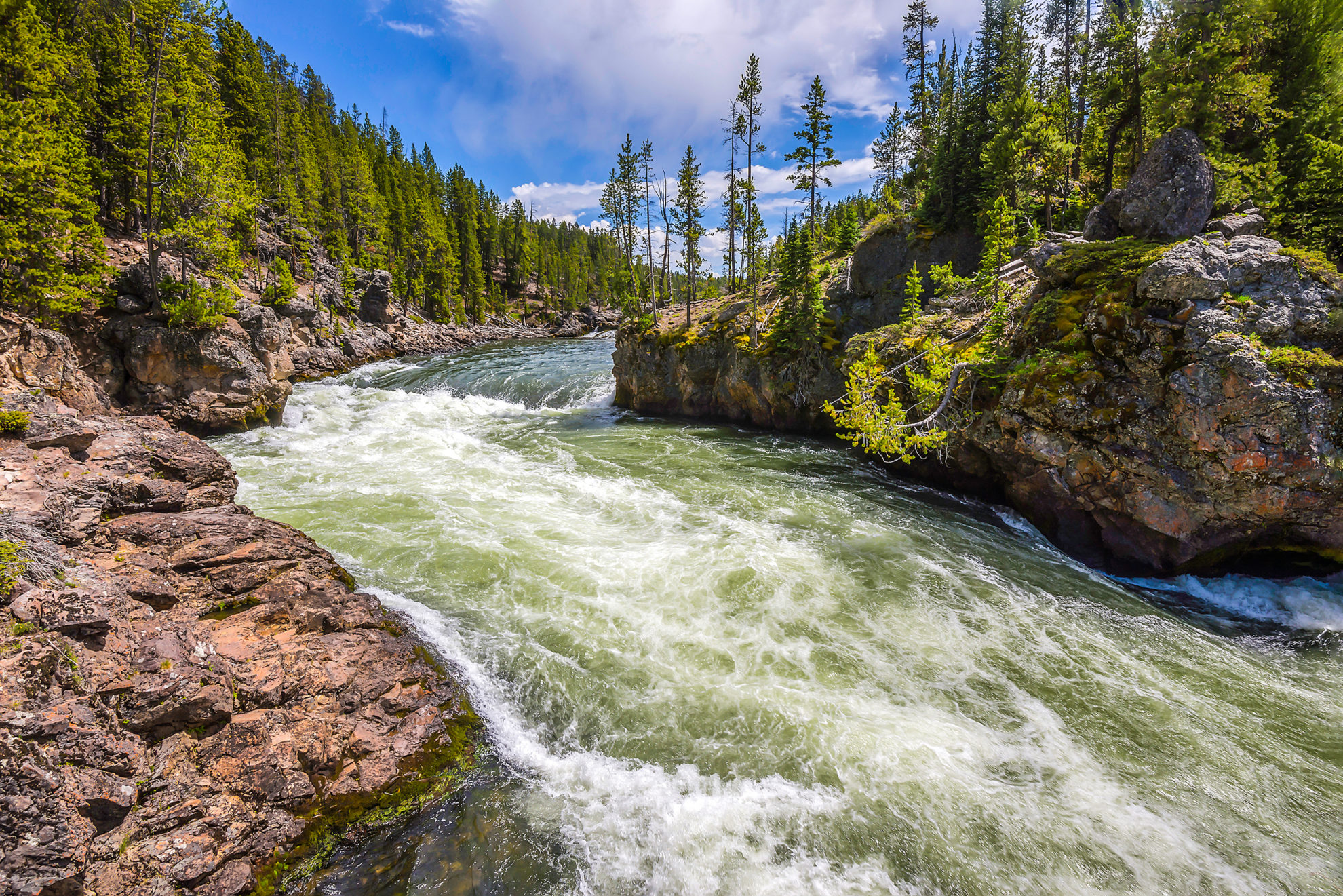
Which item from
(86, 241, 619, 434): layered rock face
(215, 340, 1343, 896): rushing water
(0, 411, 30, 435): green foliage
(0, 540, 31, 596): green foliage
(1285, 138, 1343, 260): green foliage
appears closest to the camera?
(0, 540, 31, 596): green foliage

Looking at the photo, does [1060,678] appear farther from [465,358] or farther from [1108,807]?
[465,358]

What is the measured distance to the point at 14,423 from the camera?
769 centimetres

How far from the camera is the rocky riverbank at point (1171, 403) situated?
8422 millimetres

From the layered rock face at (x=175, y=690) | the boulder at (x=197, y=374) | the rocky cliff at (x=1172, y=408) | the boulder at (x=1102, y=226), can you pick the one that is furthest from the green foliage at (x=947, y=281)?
the boulder at (x=197, y=374)

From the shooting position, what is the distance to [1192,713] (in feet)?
22.4

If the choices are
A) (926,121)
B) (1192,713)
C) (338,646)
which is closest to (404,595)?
(338,646)

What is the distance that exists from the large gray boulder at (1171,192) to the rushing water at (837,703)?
871 centimetres

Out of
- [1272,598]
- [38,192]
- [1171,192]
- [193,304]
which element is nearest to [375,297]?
[193,304]

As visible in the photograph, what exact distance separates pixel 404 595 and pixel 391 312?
49099 millimetres

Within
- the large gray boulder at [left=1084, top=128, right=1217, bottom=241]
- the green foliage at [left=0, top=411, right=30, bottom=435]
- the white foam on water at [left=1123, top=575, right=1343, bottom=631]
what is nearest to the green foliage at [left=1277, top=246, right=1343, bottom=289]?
the large gray boulder at [left=1084, top=128, right=1217, bottom=241]

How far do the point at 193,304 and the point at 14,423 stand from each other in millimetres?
13668

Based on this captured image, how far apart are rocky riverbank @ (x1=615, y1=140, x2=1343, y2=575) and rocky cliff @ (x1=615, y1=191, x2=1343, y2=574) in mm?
25

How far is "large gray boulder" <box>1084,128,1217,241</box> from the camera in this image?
11992 millimetres

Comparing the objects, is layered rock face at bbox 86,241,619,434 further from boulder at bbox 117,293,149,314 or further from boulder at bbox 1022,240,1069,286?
boulder at bbox 1022,240,1069,286
